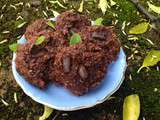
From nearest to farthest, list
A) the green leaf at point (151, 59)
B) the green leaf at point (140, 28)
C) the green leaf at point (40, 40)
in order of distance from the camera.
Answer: the green leaf at point (40, 40) → the green leaf at point (151, 59) → the green leaf at point (140, 28)

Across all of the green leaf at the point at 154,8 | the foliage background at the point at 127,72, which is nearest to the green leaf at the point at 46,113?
the foliage background at the point at 127,72

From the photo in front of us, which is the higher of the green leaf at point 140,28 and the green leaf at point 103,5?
the green leaf at point 103,5

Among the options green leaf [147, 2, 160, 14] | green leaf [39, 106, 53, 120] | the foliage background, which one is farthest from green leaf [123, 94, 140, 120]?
green leaf [147, 2, 160, 14]

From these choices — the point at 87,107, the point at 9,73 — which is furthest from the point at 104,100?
the point at 9,73

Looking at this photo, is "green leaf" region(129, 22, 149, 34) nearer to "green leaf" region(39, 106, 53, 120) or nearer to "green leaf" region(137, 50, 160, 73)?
"green leaf" region(137, 50, 160, 73)

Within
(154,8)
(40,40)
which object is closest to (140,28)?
(154,8)

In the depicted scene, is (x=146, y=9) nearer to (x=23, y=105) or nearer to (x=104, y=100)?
(x=104, y=100)

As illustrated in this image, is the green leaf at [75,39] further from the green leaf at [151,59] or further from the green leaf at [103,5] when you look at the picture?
the green leaf at [103,5]
